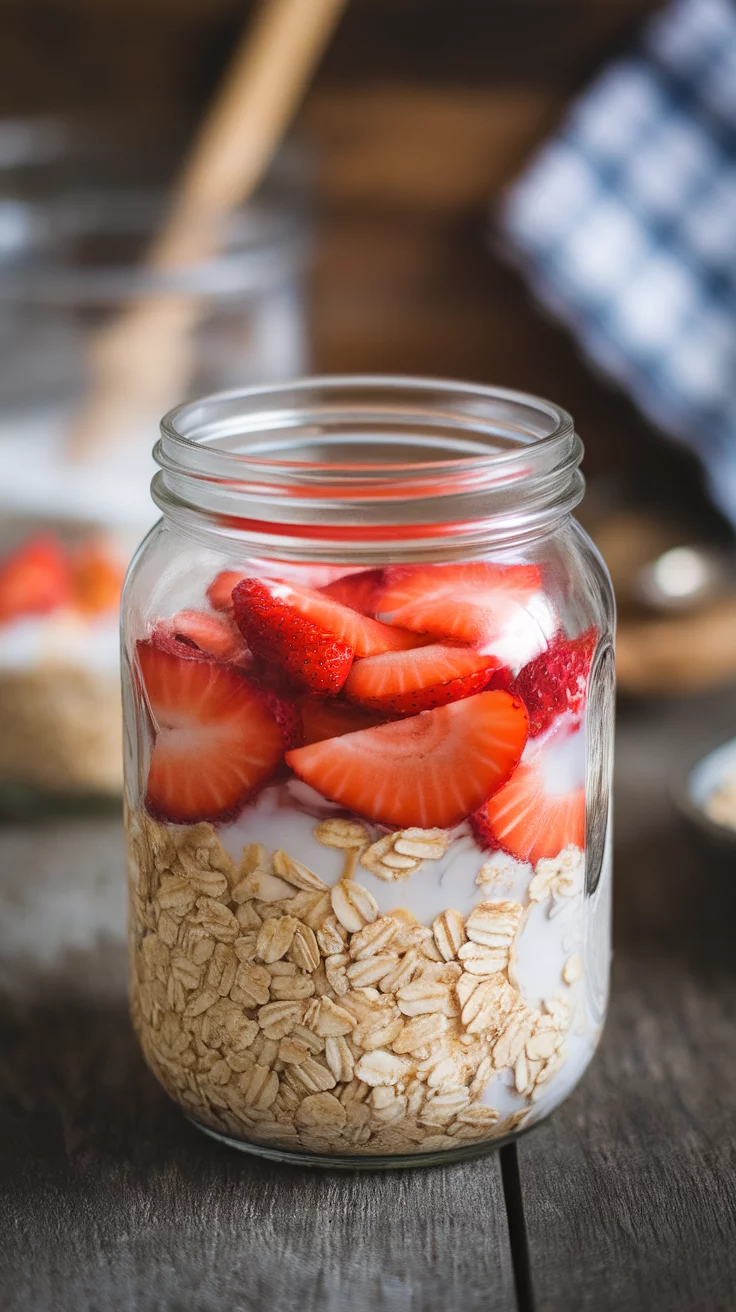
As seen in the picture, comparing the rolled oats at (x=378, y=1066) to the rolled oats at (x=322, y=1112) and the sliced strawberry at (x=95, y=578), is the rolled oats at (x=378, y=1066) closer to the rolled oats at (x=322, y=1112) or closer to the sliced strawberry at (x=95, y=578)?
the rolled oats at (x=322, y=1112)

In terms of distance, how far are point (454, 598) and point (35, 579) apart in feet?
1.68

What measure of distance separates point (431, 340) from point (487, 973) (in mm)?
913

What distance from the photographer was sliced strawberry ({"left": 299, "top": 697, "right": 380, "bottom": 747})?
58cm

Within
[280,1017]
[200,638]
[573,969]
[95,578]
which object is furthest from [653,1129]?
[95,578]

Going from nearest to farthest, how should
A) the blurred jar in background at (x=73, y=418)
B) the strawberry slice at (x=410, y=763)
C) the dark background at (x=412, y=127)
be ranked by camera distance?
the strawberry slice at (x=410, y=763) < the blurred jar in background at (x=73, y=418) < the dark background at (x=412, y=127)

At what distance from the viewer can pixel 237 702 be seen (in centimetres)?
60

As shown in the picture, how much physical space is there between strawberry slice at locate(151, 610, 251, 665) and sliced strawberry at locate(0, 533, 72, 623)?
41 cm

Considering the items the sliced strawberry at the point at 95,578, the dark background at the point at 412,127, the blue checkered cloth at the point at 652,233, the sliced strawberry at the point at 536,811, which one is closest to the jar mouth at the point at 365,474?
the sliced strawberry at the point at 536,811

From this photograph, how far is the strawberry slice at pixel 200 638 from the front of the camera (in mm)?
601

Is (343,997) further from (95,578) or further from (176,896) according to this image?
(95,578)

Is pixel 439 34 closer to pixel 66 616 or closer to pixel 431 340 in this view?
pixel 431 340

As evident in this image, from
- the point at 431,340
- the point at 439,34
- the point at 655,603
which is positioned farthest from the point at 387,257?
the point at 655,603

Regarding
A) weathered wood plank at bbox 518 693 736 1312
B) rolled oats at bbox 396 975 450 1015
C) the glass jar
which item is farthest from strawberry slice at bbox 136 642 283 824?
weathered wood plank at bbox 518 693 736 1312

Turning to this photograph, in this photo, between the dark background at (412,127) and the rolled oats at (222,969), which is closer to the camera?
the rolled oats at (222,969)
